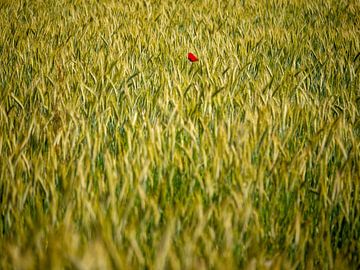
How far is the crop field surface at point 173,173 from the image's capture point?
659 millimetres

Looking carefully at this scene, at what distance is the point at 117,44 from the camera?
195 centimetres

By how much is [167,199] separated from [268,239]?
0.25m

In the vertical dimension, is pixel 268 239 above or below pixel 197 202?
below

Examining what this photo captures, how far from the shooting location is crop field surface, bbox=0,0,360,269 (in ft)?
2.16

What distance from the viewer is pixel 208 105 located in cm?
121

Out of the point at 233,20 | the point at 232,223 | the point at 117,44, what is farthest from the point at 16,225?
the point at 233,20

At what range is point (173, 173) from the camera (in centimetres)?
89

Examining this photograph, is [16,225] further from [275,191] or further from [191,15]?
[191,15]

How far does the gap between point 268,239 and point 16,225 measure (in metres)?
0.52

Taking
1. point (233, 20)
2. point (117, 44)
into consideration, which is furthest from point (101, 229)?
point (233, 20)

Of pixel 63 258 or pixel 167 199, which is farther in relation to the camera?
pixel 167 199

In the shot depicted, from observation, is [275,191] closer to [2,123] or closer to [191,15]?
[2,123]

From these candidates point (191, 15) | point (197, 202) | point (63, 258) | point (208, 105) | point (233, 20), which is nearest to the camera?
point (63, 258)

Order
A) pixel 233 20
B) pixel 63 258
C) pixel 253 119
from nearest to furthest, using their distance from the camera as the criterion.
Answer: pixel 63 258 → pixel 253 119 → pixel 233 20
